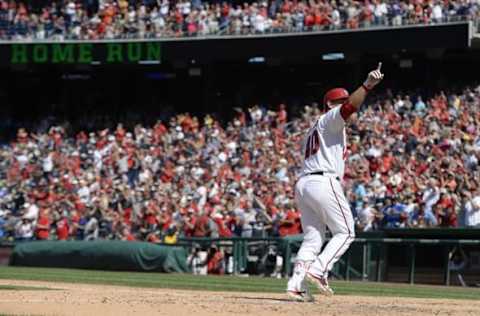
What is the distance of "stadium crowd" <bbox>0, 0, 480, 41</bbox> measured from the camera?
99.9 ft

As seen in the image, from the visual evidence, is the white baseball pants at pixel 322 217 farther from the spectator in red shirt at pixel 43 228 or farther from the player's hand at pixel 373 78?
the spectator in red shirt at pixel 43 228

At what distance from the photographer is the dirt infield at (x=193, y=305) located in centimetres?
930

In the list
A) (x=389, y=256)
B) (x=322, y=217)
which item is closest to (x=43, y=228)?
(x=389, y=256)

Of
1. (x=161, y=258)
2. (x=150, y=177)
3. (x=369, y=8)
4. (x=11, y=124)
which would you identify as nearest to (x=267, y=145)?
(x=150, y=177)

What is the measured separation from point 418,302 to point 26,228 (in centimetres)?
1771

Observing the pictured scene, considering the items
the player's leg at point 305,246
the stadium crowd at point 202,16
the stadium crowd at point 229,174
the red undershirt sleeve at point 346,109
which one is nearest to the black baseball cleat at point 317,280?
the player's leg at point 305,246

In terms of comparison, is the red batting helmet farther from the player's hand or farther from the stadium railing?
the stadium railing

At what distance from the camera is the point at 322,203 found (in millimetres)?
10750

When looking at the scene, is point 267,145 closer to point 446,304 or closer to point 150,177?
point 150,177

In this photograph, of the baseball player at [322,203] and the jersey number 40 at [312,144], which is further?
the jersey number 40 at [312,144]

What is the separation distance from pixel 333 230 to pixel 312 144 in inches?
32.9

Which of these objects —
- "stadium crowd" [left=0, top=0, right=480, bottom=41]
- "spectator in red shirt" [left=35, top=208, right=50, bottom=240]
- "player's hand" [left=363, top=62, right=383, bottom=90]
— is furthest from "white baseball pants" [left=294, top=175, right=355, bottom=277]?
"stadium crowd" [left=0, top=0, right=480, bottom=41]

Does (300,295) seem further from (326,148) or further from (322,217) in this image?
(326,148)

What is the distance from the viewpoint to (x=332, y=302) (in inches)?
438
